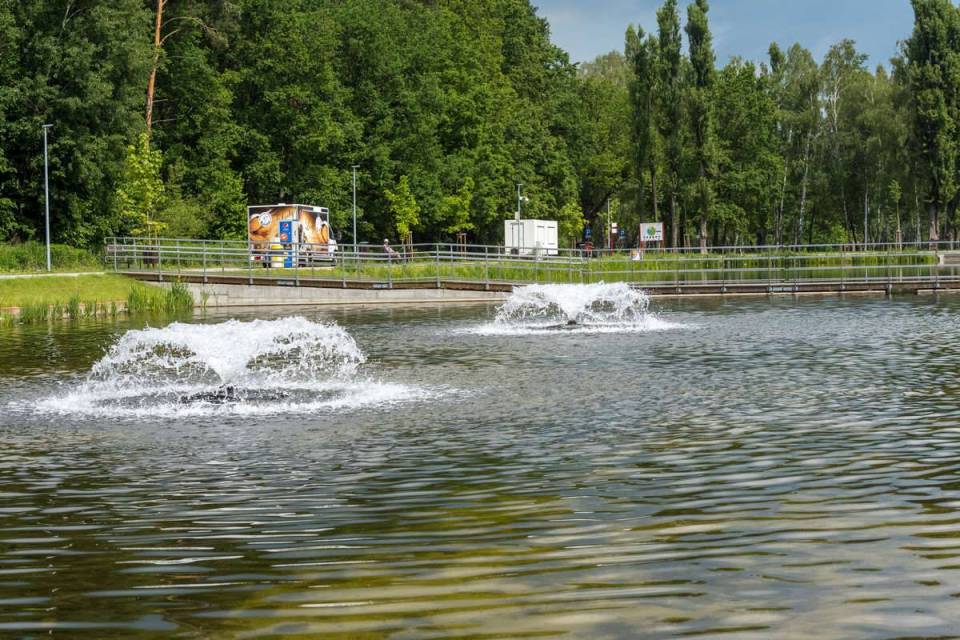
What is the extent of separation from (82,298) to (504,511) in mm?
40074

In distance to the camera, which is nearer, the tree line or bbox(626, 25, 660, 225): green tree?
the tree line

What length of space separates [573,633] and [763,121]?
327 feet

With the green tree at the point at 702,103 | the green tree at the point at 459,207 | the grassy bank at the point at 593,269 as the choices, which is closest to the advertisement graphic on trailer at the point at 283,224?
the grassy bank at the point at 593,269

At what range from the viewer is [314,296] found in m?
53.0

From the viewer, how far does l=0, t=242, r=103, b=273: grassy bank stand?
52.6 m

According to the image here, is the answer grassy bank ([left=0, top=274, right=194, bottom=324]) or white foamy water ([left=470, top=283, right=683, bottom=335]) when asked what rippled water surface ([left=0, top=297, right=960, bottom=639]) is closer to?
white foamy water ([left=470, top=283, right=683, bottom=335])

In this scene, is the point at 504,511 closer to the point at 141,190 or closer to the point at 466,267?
the point at 466,267

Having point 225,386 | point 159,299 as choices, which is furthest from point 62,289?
point 225,386

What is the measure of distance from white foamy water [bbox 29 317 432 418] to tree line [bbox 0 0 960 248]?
38.7 metres

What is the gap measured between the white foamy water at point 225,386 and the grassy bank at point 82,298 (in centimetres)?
2151

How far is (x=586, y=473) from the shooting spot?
11.2 metres

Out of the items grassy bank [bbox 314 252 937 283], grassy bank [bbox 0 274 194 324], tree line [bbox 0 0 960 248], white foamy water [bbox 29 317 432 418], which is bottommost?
white foamy water [bbox 29 317 432 418]

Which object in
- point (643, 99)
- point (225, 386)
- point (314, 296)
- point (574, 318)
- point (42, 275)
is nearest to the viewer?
point (225, 386)

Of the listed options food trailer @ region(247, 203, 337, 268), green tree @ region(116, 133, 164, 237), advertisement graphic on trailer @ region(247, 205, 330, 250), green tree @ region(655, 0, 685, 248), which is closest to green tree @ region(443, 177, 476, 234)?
green tree @ region(655, 0, 685, 248)
